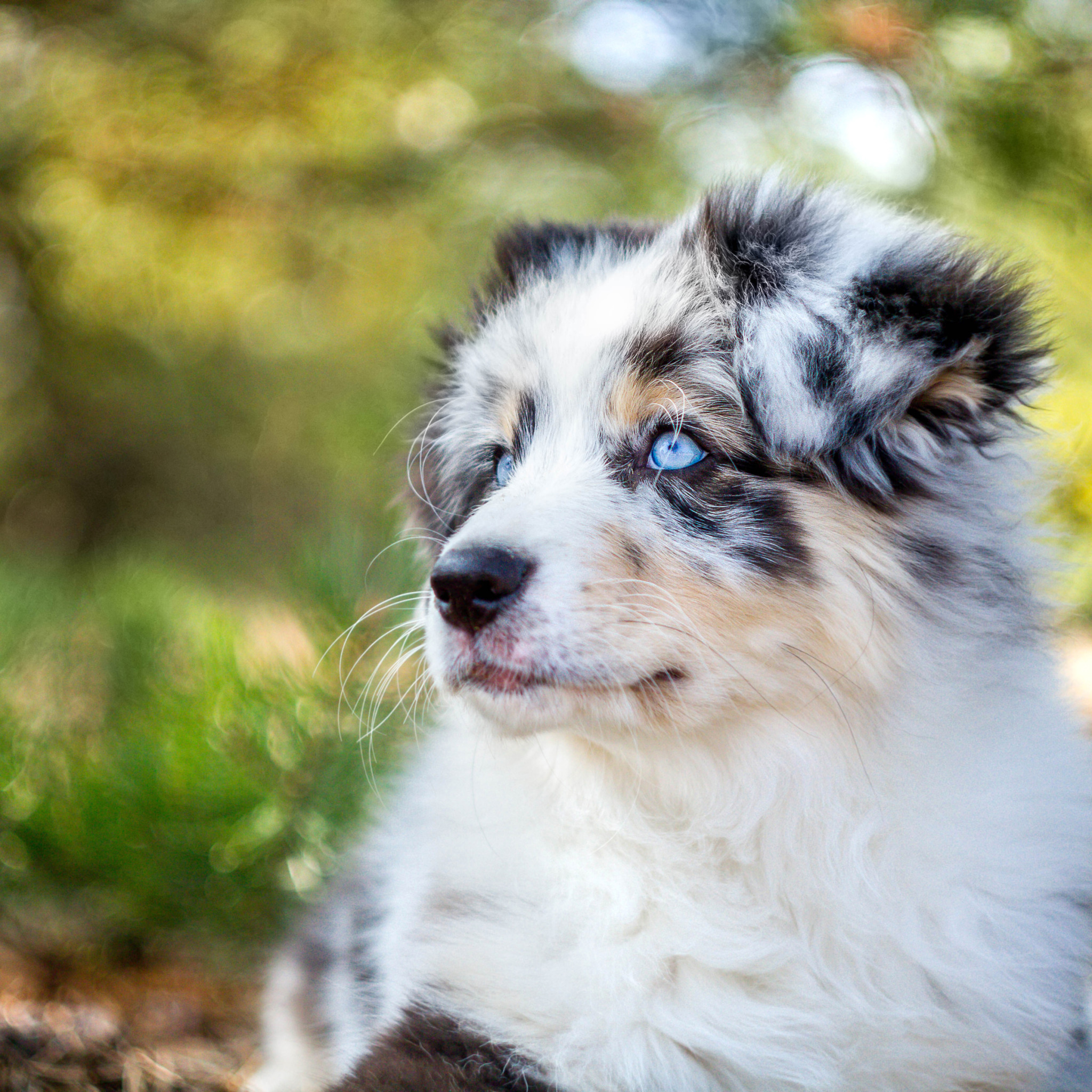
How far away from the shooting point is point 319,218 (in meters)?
4.22

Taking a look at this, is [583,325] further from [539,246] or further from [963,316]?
[963,316]

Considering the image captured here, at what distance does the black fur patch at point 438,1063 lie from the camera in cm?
181

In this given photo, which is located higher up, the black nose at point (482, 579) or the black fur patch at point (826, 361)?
the black fur patch at point (826, 361)

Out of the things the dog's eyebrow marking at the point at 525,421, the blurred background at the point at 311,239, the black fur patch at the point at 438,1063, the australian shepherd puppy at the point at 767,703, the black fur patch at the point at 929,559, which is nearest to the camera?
the black fur patch at the point at 438,1063

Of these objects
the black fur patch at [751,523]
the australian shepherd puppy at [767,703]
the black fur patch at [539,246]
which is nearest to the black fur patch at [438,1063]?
the australian shepherd puppy at [767,703]

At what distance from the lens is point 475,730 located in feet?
7.91

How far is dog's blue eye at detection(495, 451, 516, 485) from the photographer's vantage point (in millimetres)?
2469

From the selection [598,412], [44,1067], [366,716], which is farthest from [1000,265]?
[44,1067]

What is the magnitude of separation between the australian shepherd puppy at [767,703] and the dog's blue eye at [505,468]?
18 centimetres

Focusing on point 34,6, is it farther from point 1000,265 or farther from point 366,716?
point 1000,265

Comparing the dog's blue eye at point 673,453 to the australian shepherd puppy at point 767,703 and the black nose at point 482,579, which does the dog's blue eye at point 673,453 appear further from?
the black nose at point 482,579

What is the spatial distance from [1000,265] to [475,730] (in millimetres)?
1448

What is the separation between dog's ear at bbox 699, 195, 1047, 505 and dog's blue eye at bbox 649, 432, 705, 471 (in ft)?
0.47

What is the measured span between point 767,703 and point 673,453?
528 millimetres
